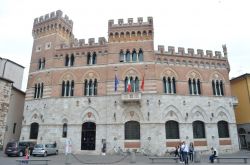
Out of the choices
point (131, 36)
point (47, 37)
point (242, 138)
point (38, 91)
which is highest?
point (47, 37)

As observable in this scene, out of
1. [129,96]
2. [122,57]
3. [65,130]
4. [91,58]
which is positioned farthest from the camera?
[91,58]

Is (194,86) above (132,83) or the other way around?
the other way around

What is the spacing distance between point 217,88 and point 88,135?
59.2 feet

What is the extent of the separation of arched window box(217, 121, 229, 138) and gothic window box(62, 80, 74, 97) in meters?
19.5

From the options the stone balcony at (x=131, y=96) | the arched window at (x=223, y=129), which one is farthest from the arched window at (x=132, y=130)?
the arched window at (x=223, y=129)

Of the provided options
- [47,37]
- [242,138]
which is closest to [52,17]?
[47,37]

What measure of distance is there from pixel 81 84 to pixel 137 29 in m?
10.4

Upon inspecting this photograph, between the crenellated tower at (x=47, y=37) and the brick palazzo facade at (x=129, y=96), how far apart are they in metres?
0.28

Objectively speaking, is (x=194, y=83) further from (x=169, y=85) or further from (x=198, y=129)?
(x=198, y=129)

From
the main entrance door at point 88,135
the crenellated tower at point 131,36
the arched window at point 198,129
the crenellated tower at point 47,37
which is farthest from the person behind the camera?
the crenellated tower at point 47,37

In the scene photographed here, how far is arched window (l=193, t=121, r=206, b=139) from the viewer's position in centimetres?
2645

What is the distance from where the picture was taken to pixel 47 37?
3133 cm

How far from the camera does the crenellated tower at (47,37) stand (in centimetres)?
3056

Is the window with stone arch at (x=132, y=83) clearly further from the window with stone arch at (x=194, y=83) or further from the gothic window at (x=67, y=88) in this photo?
the gothic window at (x=67, y=88)
